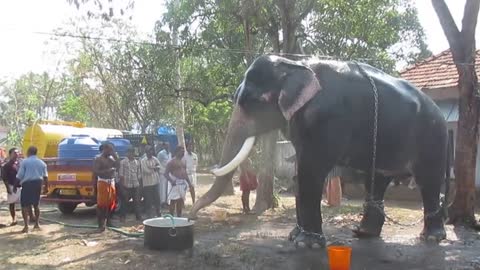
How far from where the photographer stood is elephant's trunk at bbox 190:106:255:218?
786 centimetres

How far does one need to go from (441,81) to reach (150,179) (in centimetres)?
806

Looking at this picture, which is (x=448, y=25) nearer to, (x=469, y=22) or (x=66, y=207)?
(x=469, y=22)

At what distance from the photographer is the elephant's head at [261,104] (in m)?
7.82

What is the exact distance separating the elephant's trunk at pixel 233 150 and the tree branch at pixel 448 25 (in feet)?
15.2

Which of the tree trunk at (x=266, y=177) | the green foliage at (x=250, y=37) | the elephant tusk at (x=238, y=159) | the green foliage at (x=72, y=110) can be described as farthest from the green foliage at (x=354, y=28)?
the green foliage at (x=72, y=110)

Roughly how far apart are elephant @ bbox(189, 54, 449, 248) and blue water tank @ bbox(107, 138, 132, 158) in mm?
5596

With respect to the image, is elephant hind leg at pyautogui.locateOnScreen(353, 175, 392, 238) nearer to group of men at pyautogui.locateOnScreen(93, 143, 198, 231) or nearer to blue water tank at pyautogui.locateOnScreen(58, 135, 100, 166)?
group of men at pyautogui.locateOnScreen(93, 143, 198, 231)

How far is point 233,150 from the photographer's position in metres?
8.20

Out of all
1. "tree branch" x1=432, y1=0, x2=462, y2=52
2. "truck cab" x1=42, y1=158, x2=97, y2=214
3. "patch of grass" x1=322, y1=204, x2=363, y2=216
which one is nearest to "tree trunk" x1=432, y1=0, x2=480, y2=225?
"tree branch" x1=432, y1=0, x2=462, y2=52

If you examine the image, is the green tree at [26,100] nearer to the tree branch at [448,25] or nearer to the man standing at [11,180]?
the man standing at [11,180]

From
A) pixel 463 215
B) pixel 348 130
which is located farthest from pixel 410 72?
pixel 348 130

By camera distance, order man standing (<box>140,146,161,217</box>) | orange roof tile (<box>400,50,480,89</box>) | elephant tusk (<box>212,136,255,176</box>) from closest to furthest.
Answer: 1. elephant tusk (<box>212,136,255,176</box>)
2. man standing (<box>140,146,161,217</box>)
3. orange roof tile (<box>400,50,480,89</box>)

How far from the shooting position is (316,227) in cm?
800

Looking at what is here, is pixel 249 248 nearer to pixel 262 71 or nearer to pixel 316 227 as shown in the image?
pixel 316 227
